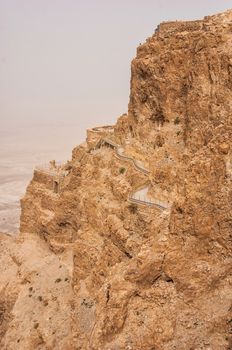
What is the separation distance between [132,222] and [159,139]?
25.3 feet

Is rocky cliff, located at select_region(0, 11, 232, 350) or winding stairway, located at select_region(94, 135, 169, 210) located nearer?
rocky cliff, located at select_region(0, 11, 232, 350)

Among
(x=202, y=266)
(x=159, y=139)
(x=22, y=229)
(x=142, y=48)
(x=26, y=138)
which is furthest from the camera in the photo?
(x=26, y=138)

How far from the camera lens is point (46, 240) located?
44938 millimetres

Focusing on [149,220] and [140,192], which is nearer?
[149,220]

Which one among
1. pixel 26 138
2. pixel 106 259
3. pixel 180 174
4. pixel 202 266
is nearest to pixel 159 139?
pixel 180 174

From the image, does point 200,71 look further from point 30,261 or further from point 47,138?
point 47,138

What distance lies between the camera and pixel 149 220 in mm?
27906

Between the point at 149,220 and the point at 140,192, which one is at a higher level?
the point at 140,192

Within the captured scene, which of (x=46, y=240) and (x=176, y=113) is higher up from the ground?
(x=176, y=113)

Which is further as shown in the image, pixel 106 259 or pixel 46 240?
pixel 46 240

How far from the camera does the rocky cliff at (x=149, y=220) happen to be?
58.6 ft

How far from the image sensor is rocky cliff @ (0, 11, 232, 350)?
17875 mm

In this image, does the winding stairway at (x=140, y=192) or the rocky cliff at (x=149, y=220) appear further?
the winding stairway at (x=140, y=192)

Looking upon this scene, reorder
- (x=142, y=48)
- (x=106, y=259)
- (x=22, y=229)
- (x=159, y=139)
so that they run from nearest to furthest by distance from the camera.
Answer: (x=106, y=259), (x=159, y=139), (x=142, y=48), (x=22, y=229)
